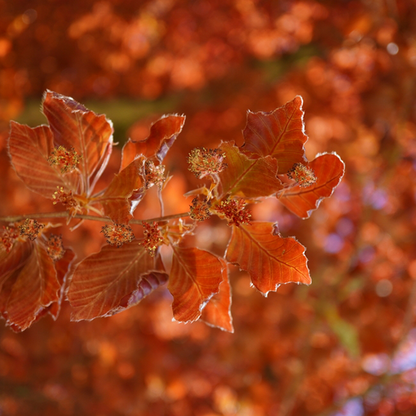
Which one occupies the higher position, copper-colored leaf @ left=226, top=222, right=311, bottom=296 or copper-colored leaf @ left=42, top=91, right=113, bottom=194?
copper-colored leaf @ left=42, top=91, right=113, bottom=194

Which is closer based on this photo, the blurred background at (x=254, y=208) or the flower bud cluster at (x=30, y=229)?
the flower bud cluster at (x=30, y=229)

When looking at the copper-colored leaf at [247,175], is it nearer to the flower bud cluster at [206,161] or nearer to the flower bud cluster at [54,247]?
the flower bud cluster at [206,161]

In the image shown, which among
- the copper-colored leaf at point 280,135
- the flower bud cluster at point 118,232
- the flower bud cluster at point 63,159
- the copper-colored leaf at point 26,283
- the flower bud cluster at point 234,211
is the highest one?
the copper-colored leaf at point 280,135

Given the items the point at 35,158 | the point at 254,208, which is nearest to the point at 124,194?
the point at 35,158

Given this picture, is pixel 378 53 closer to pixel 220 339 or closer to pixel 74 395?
pixel 220 339

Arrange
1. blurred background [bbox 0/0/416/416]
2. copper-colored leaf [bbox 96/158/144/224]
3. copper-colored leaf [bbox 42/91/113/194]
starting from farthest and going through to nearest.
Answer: blurred background [bbox 0/0/416/416] < copper-colored leaf [bbox 42/91/113/194] < copper-colored leaf [bbox 96/158/144/224]

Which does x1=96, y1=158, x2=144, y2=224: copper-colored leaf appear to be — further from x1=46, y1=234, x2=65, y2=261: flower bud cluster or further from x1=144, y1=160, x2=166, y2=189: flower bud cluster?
x1=46, y1=234, x2=65, y2=261: flower bud cluster

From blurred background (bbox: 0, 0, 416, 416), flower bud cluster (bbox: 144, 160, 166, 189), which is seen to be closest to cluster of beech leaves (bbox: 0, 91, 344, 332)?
flower bud cluster (bbox: 144, 160, 166, 189)

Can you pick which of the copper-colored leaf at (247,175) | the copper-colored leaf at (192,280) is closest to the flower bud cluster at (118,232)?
the copper-colored leaf at (192,280)

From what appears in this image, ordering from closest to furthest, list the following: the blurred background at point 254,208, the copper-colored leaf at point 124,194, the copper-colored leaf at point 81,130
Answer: the copper-colored leaf at point 124,194
the copper-colored leaf at point 81,130
the blurred background at point 254,208
